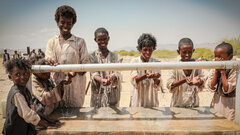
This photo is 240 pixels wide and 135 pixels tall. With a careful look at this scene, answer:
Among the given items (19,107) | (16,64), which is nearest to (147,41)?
(16,64)

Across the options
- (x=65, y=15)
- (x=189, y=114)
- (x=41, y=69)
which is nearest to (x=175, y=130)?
(x=189, y=114)

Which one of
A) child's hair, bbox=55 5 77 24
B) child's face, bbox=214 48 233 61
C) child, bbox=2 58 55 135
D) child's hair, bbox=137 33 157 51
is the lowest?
child, bbox=2 58 55 135

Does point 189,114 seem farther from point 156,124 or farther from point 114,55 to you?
point 114,55

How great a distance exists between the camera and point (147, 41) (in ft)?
9.50

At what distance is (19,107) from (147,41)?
1952 mm

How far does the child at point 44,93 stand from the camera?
7.75ft

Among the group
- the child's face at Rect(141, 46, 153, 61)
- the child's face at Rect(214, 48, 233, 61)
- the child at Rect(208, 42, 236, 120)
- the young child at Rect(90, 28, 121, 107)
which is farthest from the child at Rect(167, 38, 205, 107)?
the young child at Rect(90, 28, 121, 107)

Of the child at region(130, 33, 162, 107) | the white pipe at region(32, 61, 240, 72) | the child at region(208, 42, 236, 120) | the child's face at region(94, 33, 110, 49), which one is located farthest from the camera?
the child's face at region(94, 33, 110, 49)

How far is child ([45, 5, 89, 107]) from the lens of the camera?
9.48 ft

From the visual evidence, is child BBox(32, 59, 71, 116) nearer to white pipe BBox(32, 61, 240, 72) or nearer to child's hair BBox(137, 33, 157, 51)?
white pipe BBox(32, 61, 240, 72)

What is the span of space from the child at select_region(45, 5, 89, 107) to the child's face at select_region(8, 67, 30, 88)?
91cm

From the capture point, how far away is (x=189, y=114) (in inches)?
94.5

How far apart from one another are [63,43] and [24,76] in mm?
1101

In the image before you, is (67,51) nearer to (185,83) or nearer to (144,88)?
(144,88)
